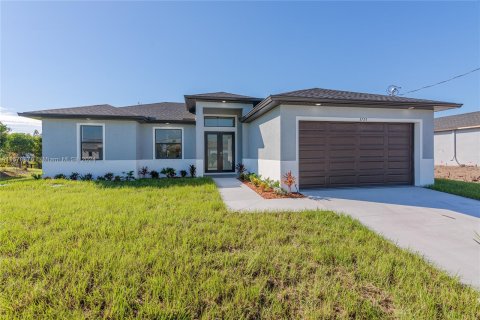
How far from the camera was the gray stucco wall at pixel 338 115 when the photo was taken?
722 cm

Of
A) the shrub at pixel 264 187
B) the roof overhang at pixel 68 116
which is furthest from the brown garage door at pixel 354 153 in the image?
the roof overhang at pixel 68 116

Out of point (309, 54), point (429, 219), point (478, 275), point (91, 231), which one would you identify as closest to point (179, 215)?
point (91, 231)

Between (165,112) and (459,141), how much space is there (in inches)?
1020

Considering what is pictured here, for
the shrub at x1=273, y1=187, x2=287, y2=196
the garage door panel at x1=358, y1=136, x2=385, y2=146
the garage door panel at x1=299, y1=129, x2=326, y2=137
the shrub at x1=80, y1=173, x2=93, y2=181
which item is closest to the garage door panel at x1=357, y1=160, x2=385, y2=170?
the garage door panel at x1=358, y1=136, x2=385, y2=146

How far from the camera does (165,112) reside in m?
13.3

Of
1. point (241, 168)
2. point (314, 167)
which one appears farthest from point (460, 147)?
point (241, 168)

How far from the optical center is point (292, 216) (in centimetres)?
479

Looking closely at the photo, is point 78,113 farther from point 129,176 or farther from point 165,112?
point 165,112

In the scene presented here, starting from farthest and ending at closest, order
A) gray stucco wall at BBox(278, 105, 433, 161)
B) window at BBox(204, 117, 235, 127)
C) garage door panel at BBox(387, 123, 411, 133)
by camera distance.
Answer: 1. window at BBox(204, 117, 235, 127)
2. garage door panel at BBox(387, 123, 411, 133)
3. gray stucco wall at BBox(278, 105, 433, 161)

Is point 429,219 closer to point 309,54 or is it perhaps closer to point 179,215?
point 179,215

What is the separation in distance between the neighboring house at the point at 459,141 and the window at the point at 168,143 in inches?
954

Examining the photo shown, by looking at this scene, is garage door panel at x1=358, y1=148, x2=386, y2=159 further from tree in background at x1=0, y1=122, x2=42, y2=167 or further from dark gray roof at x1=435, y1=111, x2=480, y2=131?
tree in background at x1=0, y1=122, x2=42, y2=167

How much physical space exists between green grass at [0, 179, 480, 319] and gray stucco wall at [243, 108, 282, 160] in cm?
381

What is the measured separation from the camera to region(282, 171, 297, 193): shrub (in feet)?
23.1
